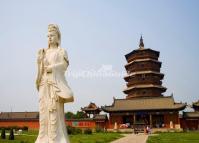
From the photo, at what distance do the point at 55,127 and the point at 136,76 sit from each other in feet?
121

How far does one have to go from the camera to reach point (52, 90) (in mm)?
7102

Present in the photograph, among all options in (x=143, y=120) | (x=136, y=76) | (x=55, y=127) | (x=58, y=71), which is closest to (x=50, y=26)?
(x=58, y=71)

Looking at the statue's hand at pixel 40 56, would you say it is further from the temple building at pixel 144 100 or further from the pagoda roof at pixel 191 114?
the pagoda roof at pixel 191 114

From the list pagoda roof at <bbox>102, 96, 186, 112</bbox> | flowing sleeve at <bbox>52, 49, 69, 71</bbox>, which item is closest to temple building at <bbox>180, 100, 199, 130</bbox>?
pagoda roof at <bbox>102, 96, 186, 112</bbox>

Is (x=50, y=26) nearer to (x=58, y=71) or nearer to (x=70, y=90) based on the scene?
(x=58, y=71)

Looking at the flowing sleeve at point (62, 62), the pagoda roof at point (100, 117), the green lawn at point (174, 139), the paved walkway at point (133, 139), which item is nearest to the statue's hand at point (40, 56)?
the flowing sleeve at point (62, 62)

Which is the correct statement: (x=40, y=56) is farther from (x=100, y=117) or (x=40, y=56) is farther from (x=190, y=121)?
(x=190, y=121)

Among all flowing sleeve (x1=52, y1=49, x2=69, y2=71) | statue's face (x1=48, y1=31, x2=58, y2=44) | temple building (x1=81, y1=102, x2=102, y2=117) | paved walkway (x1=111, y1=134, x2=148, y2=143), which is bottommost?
paved walkway (x1=111, y1=134, x2=148, y2=143)

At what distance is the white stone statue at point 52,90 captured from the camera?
22.6 feet

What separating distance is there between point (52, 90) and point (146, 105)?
34060 mm

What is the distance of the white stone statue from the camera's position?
690cm

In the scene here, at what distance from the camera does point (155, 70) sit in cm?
4334

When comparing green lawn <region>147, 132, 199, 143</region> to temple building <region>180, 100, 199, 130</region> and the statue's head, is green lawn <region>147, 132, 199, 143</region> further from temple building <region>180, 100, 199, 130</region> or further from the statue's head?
temple building <region>180, 100, 199, 130</region>

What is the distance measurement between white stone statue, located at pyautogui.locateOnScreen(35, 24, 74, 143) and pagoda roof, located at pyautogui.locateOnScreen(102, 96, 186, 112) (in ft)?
108
